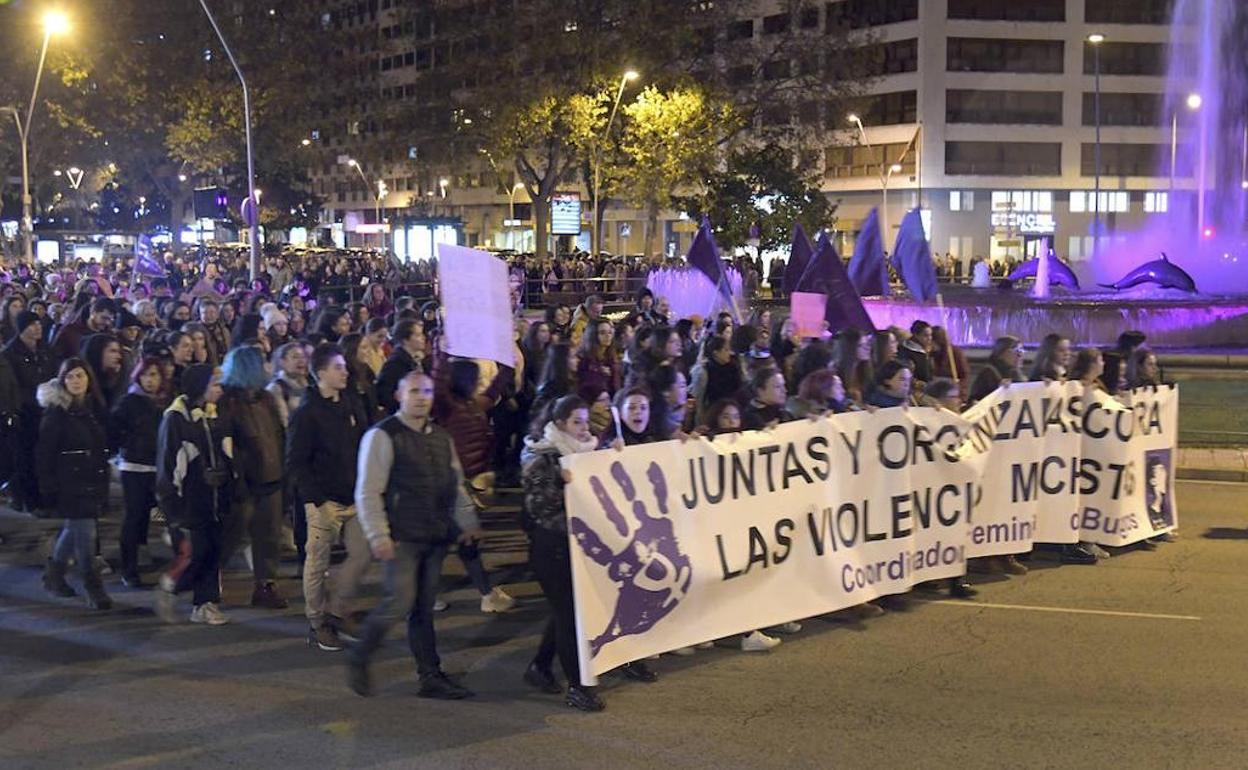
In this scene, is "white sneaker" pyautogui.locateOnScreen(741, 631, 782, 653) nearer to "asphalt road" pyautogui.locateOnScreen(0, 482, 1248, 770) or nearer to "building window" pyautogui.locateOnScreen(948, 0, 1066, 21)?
"asphalt road" pyautogui.locateOnScreen(0, 482, 1248, 770)

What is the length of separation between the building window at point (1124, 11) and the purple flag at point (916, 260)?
56397 millimetres

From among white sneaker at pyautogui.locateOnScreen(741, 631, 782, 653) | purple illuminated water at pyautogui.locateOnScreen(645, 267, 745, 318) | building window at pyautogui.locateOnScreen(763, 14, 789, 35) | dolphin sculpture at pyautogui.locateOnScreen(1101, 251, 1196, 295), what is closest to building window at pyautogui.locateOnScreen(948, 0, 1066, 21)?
building window at pyautogui.locateOnScreen(763, 14, 789, 35)

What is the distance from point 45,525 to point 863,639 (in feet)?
21.9

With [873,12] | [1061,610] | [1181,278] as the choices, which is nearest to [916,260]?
[1061,610]

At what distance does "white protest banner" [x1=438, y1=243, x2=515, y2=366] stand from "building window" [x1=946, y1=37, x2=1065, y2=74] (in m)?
61.8

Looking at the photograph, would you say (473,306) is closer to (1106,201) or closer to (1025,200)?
(1025,200)

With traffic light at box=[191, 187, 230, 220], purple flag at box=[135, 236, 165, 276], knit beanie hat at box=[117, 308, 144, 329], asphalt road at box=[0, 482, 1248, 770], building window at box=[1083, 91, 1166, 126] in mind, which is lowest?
asphalt road at box=[0, 482, 1248, 770]

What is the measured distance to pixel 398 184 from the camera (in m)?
102

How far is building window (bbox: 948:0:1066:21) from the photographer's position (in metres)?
65.6

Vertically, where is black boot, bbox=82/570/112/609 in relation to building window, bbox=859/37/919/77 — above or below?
below

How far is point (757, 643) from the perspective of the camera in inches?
284

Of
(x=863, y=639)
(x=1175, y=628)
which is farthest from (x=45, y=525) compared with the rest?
(x=1175, y=628)

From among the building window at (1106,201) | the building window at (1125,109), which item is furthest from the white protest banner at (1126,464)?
the building window at (1125,109)

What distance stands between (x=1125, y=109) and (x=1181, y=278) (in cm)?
4518
